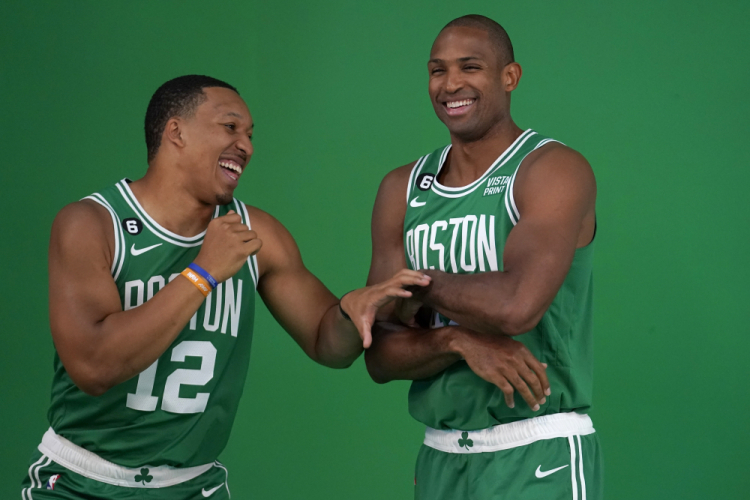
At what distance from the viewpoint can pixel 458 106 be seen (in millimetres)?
2408

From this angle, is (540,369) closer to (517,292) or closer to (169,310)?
(517,292)

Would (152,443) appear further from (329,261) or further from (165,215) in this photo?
(329,261)

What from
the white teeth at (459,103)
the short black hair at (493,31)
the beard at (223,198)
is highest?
the short black hair at (493,31)

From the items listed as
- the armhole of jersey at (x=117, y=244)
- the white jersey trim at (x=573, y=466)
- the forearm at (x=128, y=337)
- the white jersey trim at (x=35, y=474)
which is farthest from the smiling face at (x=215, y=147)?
the white jersey trim at (x=573, y=466)

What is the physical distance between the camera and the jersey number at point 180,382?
2443mm

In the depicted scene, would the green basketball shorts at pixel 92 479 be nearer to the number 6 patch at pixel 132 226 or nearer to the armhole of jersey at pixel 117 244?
the armhole of jersey at pixel 117 244

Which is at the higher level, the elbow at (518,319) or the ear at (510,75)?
the ear at (510,75)

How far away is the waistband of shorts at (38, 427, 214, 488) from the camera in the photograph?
7.91ft

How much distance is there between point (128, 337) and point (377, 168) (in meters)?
2.12

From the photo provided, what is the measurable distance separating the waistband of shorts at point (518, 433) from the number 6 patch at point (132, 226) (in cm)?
101

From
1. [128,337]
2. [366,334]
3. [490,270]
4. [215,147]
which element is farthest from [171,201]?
[490,270]

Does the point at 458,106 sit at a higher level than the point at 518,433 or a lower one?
higher

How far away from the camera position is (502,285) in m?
2.10

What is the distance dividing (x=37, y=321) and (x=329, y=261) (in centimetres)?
140
